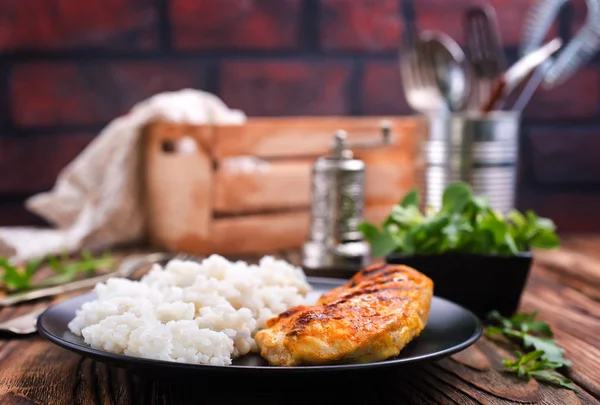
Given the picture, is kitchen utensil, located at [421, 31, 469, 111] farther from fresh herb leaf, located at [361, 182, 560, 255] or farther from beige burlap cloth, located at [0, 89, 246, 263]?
fresh herb leaf, located at [361, 182, 560, 255]

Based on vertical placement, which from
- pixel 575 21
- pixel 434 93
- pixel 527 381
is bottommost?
pixel 527 381

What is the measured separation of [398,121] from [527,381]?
3.59 ft

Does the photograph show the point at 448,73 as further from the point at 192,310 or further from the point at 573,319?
the point at 192,310

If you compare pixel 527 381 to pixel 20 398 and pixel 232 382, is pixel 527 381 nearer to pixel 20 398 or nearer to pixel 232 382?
pixel 232 382

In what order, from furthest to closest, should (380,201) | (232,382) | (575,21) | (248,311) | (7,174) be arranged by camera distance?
(575,21)
(7,174)
(380,201)
(248,311)
(232,382)

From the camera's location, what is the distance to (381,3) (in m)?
2.08

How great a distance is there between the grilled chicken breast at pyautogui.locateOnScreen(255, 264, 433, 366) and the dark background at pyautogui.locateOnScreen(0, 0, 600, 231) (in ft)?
4.45

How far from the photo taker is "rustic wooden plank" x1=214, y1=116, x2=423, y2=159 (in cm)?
160

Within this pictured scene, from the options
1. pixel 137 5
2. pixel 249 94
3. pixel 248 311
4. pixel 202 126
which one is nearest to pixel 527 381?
pixel 248 311

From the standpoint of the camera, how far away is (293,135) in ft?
5.51

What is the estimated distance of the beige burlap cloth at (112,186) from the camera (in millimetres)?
1685

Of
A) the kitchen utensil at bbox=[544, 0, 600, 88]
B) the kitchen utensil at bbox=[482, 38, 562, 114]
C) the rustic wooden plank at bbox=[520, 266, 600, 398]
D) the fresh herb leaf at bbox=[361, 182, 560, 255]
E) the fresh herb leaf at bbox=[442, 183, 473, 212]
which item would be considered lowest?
the rustic wooden plank at bbox=[520, 266, 600, 398]

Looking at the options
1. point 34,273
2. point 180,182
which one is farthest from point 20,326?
point 180,182

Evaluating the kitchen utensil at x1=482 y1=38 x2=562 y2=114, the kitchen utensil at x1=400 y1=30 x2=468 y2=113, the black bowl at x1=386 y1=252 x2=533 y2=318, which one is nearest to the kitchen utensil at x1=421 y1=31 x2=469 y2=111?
the kitchen utensil at x1=400 y1=30 x2=468 y2=113
